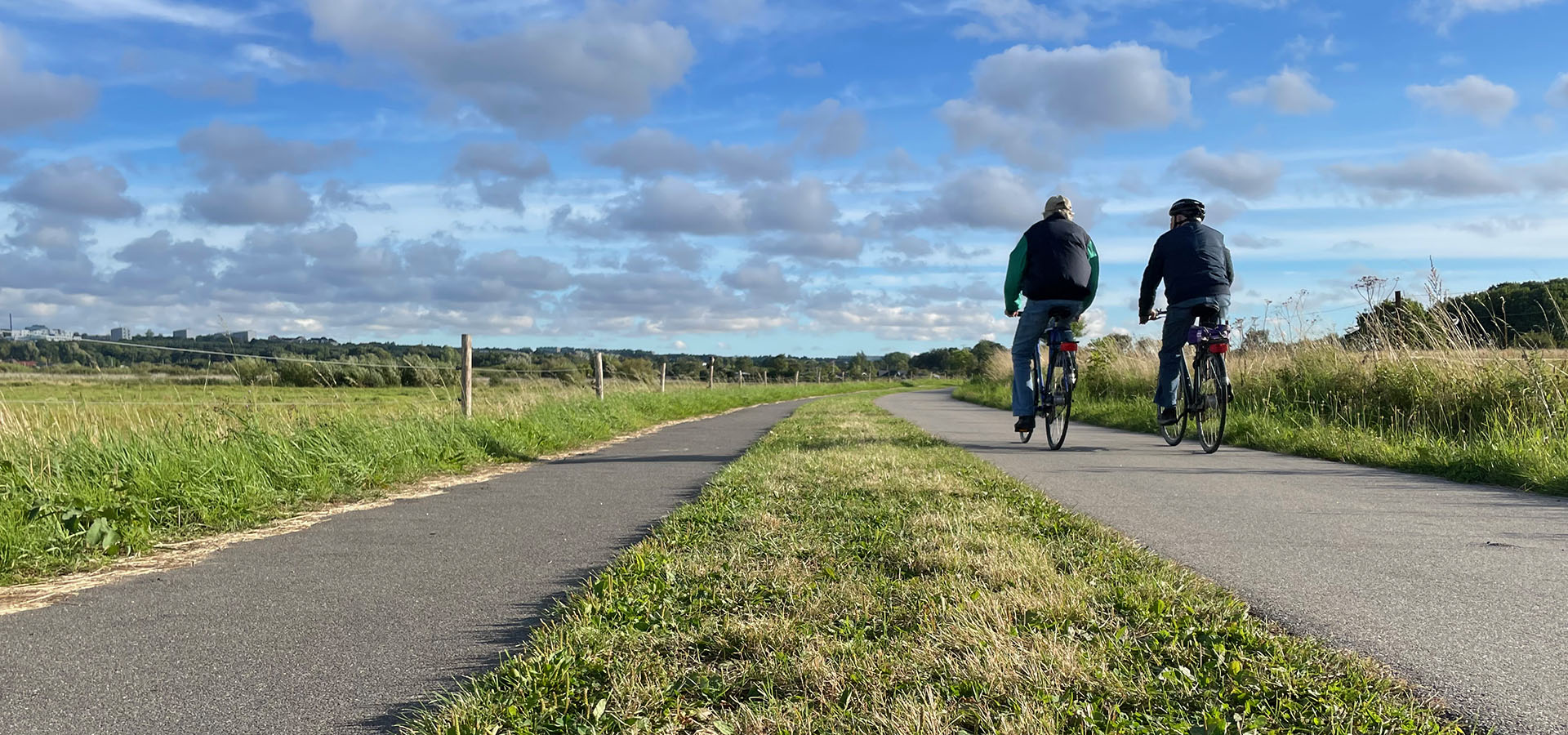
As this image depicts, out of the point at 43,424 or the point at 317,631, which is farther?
the point at 43,424

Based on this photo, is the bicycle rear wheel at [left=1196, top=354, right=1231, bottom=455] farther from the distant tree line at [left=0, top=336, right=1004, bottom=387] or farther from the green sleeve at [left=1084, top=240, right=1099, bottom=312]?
the distant tree line at [left=0, top=336, right=1004, bottom=387]

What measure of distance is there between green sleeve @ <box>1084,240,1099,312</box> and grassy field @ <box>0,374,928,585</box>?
5975 mm

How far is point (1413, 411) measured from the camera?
9594mm

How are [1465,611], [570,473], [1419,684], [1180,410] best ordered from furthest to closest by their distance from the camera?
[1180,410], [570,473], [1465,611], [1419,684]

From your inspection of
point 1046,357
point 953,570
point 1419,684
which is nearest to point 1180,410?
point 1046,357

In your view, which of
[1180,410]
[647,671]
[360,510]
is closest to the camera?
[647,671]

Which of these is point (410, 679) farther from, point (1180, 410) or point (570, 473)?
point (1180, 410)

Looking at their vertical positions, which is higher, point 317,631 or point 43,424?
point 43,424

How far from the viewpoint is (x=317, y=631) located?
128 inches

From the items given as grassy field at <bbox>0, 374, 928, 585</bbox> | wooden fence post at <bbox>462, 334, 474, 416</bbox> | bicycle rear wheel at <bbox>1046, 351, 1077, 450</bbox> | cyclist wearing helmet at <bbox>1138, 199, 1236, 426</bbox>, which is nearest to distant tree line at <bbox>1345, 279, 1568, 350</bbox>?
cyclist wearing helmet at <bbox>1138, 199, 1236, 426</bbox>

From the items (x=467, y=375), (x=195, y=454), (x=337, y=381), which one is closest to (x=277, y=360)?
(x=337, y=381)

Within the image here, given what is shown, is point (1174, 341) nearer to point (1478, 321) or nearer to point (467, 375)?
point (1478, 321)

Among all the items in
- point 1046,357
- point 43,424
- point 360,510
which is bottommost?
point 360,510

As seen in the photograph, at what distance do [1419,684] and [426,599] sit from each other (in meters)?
3.36
